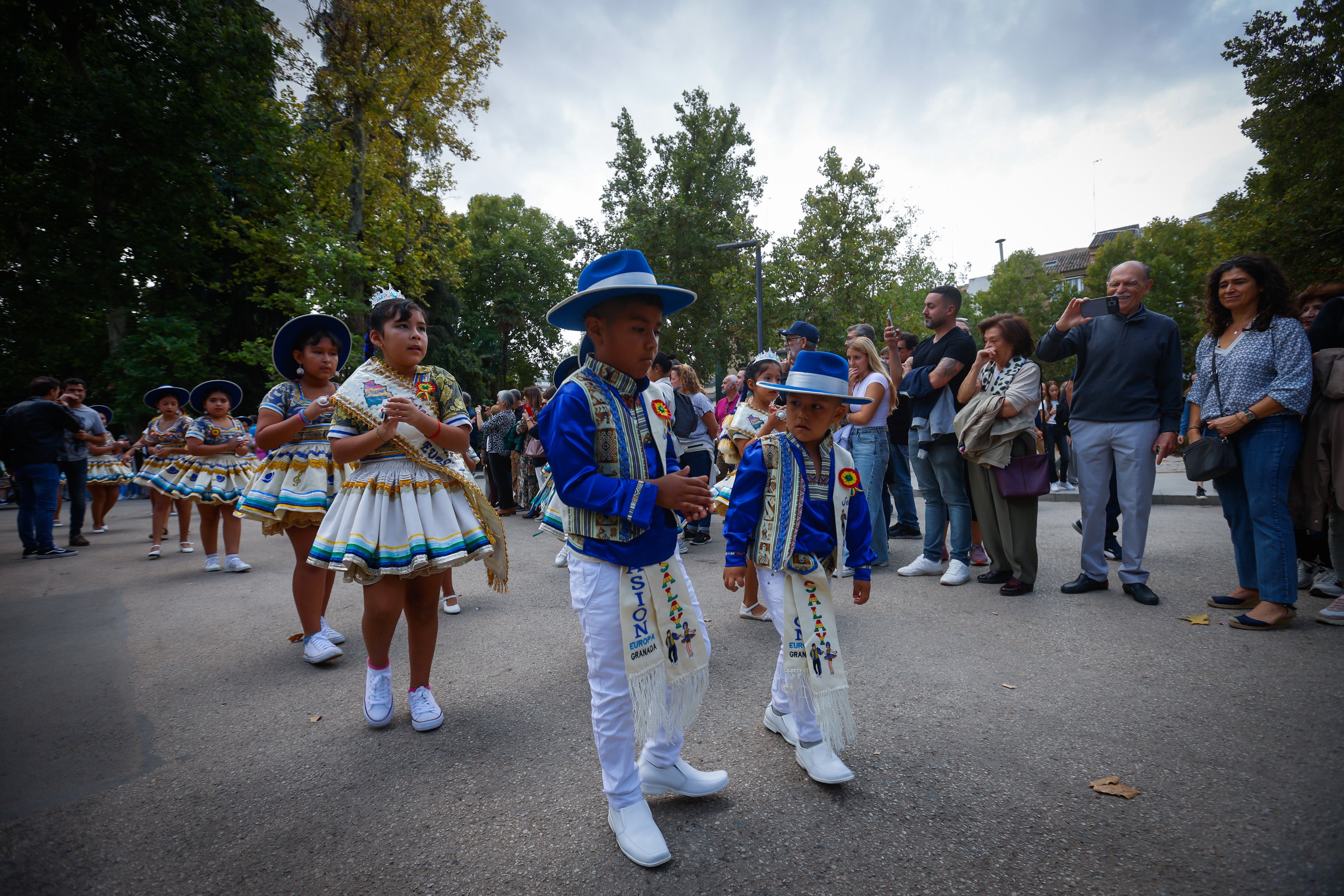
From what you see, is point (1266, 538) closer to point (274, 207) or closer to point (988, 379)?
point (988, 379)

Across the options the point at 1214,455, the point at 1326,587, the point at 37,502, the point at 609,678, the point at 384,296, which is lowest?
the point at 1326,587

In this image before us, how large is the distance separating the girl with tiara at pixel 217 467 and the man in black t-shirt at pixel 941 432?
724 cm

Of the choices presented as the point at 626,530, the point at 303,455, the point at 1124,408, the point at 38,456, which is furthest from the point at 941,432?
the point at 38,456

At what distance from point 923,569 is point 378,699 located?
15.2 ft

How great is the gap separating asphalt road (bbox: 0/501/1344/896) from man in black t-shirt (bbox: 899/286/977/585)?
36.9 inches

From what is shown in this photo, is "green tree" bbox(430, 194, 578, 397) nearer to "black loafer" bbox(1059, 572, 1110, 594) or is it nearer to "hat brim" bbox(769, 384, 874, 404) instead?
"black loafer" bbox(1059, 572, 1110, 594)

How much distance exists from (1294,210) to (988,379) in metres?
18.3

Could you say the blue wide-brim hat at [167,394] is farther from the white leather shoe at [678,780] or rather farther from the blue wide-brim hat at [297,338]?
the white leather shoe at [678,780]

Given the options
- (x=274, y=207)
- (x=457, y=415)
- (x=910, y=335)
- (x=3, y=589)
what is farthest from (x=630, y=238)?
(x=457, y=415)

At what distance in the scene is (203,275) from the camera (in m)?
20.4

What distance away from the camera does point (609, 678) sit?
2174 mm

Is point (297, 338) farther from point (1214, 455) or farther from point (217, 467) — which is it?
point (1214, 455)

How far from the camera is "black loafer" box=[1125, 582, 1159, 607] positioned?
4605 millimetres

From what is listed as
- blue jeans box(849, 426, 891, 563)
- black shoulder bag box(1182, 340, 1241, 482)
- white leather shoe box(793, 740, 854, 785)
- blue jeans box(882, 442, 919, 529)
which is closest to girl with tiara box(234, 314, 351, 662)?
white leather shoe box(793, 740, 854, 785)
